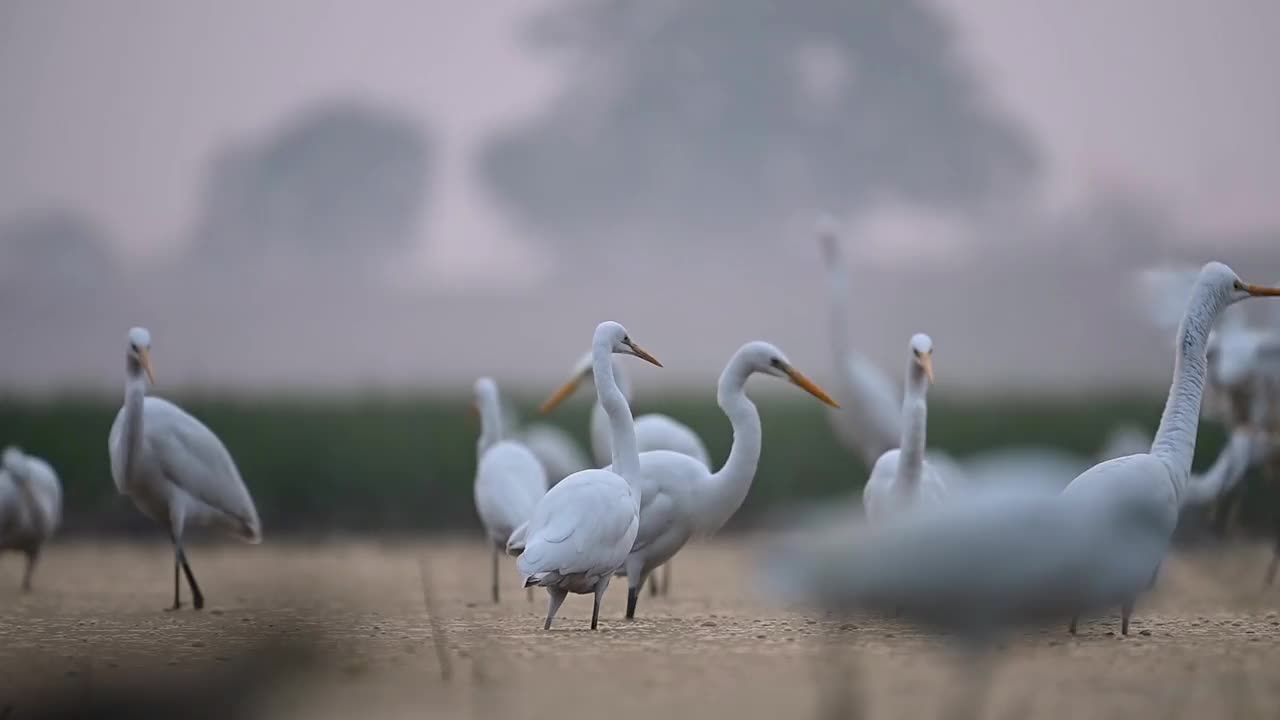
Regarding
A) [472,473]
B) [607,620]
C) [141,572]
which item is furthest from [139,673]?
[472,473]

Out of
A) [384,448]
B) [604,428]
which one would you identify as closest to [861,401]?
[604,428]

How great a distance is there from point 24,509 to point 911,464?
7.18 m

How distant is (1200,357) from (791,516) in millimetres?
3995

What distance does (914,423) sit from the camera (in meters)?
8.77

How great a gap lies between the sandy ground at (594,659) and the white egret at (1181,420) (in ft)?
1.52

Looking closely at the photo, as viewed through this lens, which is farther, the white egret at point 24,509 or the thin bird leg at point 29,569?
the white egret at point 24,509

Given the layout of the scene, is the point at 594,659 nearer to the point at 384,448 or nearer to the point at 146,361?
the point at 146,361

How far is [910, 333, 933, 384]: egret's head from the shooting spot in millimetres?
9305

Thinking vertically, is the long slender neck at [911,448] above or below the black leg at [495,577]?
above

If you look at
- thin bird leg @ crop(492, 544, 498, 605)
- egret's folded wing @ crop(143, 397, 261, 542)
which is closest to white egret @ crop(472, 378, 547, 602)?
thin bird leg @ crop(492, 544, 498, 605)

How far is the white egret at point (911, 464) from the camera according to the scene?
8656mm

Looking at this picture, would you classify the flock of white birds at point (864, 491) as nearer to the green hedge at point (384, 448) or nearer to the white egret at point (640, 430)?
the white egret at point (640, 430)

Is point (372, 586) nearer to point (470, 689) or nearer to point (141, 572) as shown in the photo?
point (141, 572)

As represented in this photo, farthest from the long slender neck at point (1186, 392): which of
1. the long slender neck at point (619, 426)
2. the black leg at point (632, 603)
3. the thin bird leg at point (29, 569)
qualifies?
the thin bird leg at point (29, 569)
